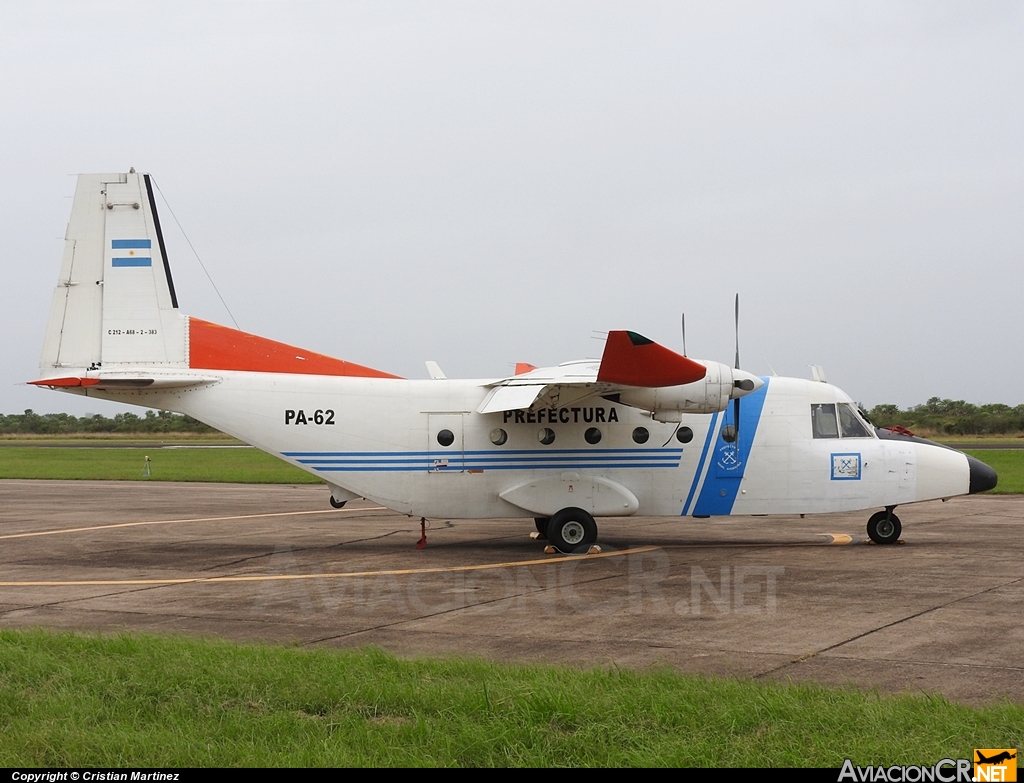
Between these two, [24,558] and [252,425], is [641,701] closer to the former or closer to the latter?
[252,425]

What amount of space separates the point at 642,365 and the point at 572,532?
3673 millimetres

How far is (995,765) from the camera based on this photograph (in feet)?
18.4

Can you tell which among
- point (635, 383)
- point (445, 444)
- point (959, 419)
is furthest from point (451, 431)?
point (959, 419)

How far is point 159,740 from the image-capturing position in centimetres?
634

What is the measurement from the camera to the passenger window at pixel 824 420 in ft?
57.6

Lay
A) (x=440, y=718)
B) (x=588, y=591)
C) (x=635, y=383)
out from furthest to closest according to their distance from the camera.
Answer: (x=635, y=383), (x=588, y=591), (x=440, y=718)

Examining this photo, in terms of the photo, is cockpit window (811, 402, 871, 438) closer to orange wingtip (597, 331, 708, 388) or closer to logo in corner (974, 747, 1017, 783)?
orange wingtip (597, 331, 708, 388)

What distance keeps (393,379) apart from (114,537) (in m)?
6.96

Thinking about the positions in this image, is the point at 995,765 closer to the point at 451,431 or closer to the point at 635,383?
the point at 635,383

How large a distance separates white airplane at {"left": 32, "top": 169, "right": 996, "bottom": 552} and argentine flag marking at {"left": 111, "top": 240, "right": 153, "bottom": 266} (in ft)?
0.08

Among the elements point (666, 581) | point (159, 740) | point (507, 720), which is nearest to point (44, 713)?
point (159, 740)

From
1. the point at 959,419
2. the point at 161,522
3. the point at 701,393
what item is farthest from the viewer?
the point at 959,419

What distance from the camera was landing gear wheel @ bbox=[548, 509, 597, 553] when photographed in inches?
665

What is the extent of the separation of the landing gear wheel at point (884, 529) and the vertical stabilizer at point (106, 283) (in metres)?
12.7
